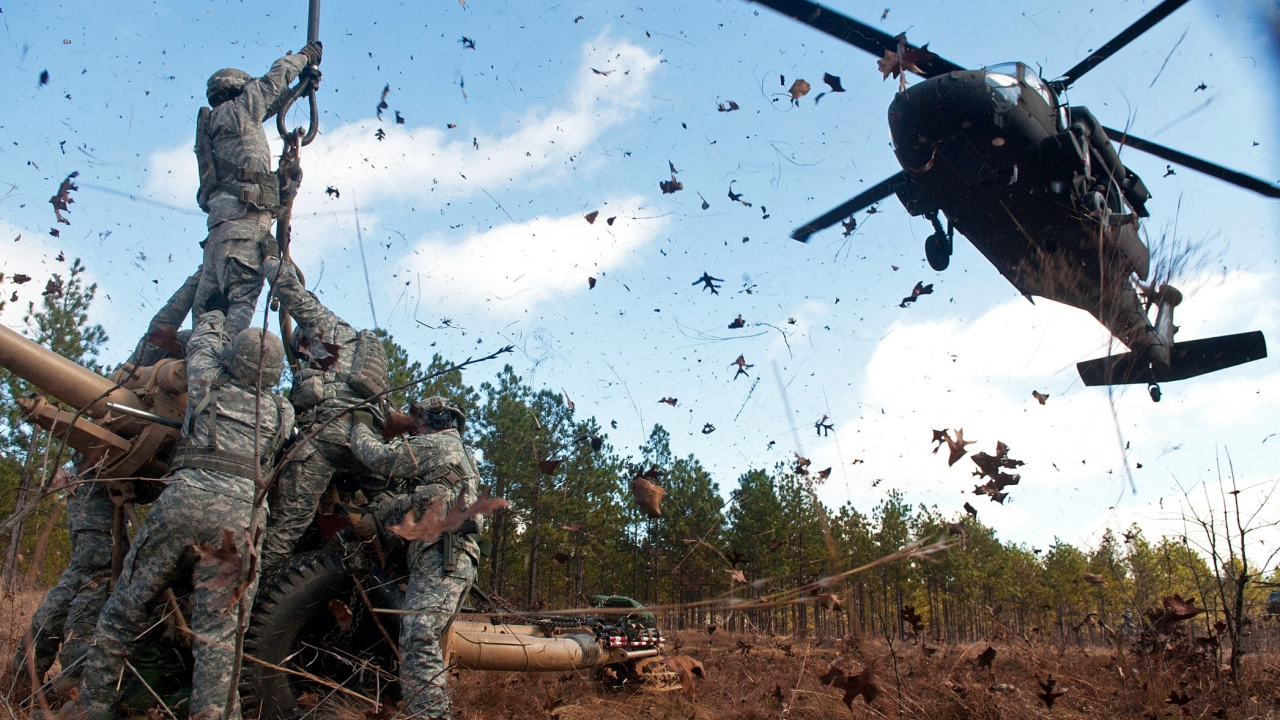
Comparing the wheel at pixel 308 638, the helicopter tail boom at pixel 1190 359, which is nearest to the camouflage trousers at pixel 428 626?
the wheel at pixel 308 638

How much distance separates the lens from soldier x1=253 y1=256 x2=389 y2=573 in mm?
4762

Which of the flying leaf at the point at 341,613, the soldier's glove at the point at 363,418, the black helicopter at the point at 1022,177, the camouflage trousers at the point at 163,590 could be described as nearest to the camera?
the camouflage trousers at the point at 163,590

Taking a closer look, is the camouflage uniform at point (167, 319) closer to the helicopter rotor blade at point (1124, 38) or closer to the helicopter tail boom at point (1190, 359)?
the helicopter rotor blade at point (1124, 38)

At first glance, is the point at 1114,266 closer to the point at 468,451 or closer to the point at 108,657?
the point at 468,451

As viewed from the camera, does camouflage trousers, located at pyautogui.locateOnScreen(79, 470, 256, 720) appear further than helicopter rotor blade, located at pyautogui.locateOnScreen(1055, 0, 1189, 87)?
No

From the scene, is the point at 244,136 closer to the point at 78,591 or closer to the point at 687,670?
the point at 78,591

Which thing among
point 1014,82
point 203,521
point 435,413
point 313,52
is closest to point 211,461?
point 203,521

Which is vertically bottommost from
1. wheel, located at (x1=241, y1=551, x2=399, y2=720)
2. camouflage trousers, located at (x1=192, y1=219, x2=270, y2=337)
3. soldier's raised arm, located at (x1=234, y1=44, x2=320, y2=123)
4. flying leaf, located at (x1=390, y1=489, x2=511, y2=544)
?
wheel, located at (x1=241, y1=551, x2=399, y2=720)

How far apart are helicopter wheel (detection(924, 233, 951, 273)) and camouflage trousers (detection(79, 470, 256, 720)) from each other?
22.8 ft

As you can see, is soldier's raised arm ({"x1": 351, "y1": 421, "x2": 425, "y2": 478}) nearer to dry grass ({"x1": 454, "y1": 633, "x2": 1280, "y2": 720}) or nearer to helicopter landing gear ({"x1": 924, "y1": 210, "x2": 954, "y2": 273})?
dry grass ({"x1": 454, "y1": 633, "x2": 1280, "y2": 720})

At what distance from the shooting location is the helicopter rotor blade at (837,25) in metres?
6.07

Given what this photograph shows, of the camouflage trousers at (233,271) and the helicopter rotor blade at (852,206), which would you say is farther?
the helicopter rotor blade at (852,206)

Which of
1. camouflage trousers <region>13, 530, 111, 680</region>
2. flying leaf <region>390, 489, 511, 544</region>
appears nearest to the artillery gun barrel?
camouflage trousers <region>13, 530, 111, 680</region>

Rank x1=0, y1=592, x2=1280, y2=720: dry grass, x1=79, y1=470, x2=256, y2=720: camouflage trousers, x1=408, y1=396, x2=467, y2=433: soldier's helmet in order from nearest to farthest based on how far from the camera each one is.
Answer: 1. x1=79, y1=470, x2=256, y2=720: camouflage trousers
2. x1=0, y1=592, x2=1280, y2=720: dry grass
3. x1=408, y1=396, x2=467, y2=433: soldier's helmet
